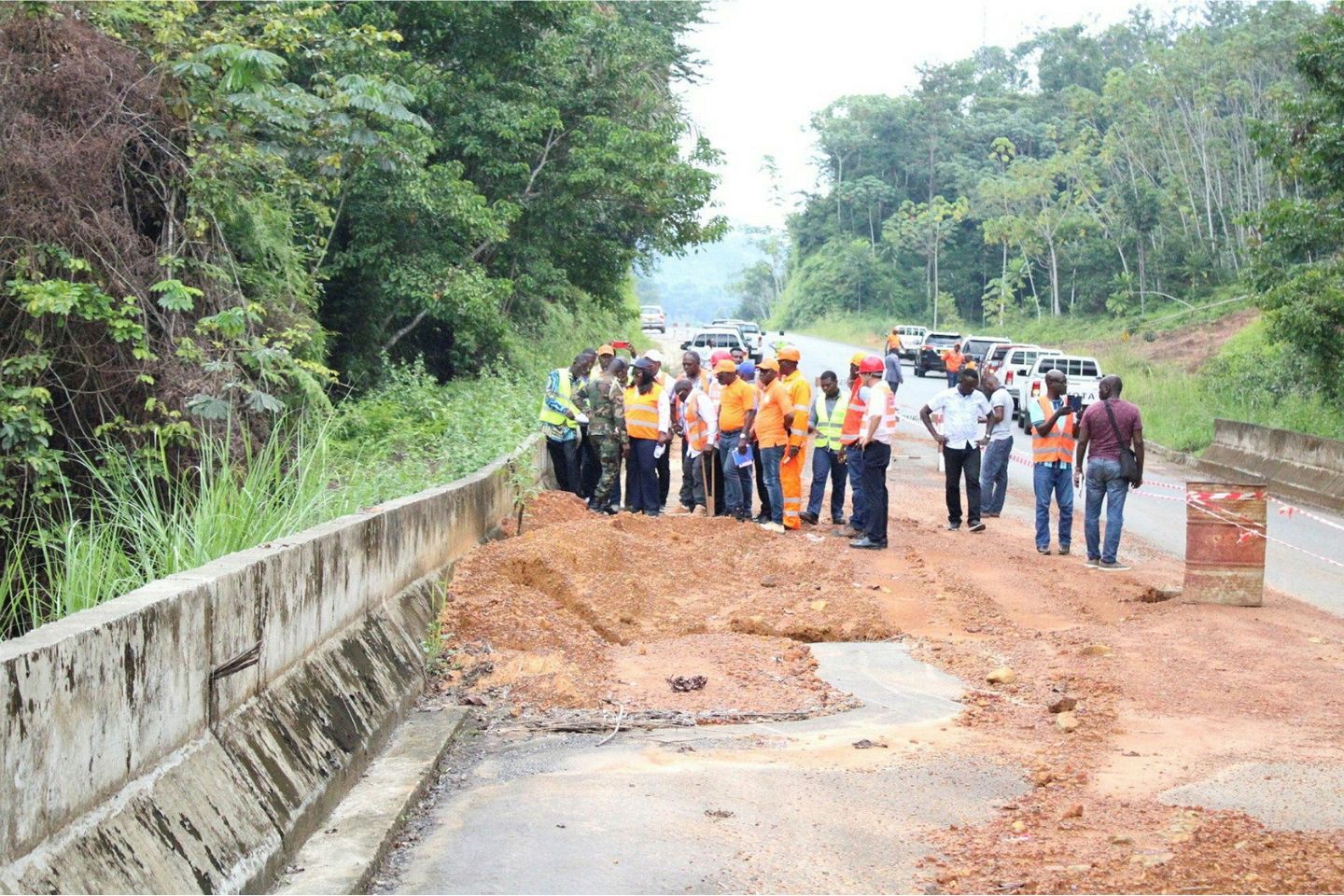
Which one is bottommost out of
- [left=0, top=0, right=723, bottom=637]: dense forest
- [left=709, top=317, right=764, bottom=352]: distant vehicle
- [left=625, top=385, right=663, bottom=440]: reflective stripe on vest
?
[left=709, top=317, right=764, bottom=352]: distant vehicle

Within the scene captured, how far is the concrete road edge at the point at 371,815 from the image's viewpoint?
509cm

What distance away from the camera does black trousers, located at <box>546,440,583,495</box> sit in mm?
16328

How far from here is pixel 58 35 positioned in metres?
11.3

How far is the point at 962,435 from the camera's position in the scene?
16047mm

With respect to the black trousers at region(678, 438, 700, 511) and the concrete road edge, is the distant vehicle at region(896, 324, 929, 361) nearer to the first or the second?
the black trousers at region(678, 438, 700, 511)

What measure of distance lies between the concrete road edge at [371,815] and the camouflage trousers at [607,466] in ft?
27.1

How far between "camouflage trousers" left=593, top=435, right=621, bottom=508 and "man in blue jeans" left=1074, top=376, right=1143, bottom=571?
15.9ft

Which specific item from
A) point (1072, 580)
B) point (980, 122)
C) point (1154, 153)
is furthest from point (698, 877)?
point (980, 122)

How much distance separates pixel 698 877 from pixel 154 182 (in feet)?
28.5

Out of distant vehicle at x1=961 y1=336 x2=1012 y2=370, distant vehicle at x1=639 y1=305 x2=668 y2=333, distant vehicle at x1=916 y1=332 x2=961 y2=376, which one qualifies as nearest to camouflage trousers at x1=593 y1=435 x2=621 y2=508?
distant vehicle at x1=961 y1=336 x2=1012 y2=370

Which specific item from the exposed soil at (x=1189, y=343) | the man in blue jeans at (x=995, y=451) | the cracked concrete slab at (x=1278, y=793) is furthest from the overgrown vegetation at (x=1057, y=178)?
the cracked concrete slab at (x=1278, y=793)

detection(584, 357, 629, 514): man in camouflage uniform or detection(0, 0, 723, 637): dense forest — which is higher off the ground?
detection(0, 0, 723, 637): dense forest

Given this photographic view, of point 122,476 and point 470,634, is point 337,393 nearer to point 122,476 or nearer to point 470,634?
point 122,476

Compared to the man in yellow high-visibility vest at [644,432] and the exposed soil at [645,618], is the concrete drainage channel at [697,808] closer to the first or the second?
the exposed soil at [645,618]
